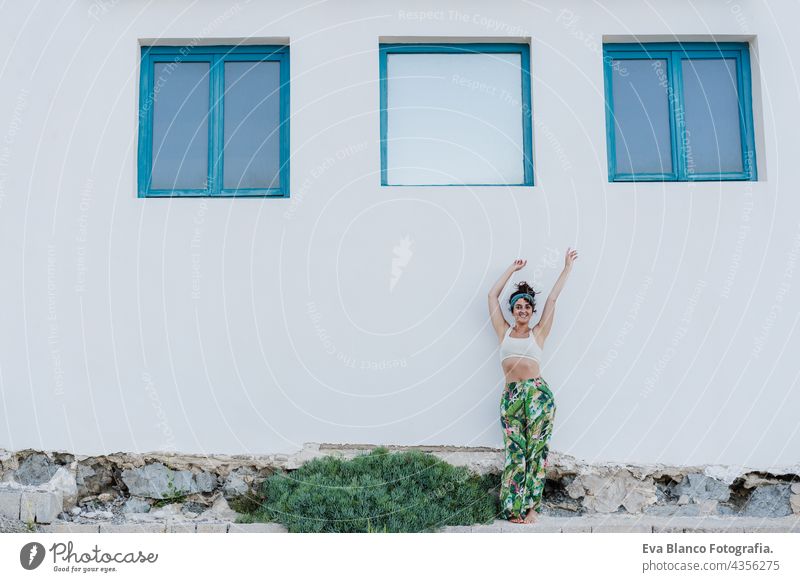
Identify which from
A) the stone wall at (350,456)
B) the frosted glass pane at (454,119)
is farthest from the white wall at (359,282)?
the frosted glass pane at (454,119)

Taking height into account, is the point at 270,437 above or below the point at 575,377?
below

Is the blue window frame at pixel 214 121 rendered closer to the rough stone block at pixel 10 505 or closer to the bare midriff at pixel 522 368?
the bare midriff at pixel 522 368

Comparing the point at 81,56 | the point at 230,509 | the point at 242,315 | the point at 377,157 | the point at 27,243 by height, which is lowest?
the point at 230,509

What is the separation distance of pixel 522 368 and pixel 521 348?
143 millimetres

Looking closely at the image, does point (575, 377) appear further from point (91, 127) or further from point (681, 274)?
point (91, 127)

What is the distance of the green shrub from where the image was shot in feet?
18.7

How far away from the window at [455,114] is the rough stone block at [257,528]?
2.69 meters

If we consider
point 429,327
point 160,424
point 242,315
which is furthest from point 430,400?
point 160,424

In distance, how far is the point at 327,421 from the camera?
6496 millimetres

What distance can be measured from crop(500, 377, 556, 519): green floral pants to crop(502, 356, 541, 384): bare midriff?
36mm

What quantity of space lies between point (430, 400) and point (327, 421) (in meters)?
0.78

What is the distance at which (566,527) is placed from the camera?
5938 millimetres

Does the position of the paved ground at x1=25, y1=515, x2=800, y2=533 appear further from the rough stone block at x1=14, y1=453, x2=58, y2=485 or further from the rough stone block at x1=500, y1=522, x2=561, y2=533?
the rough stone block at x1=14, y1=453, x2=58, y2=485

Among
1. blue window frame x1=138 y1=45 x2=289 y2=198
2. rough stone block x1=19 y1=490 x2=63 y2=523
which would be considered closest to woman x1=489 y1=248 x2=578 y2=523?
blue window frame x1=138 y1=45 x2=289 y2=198
